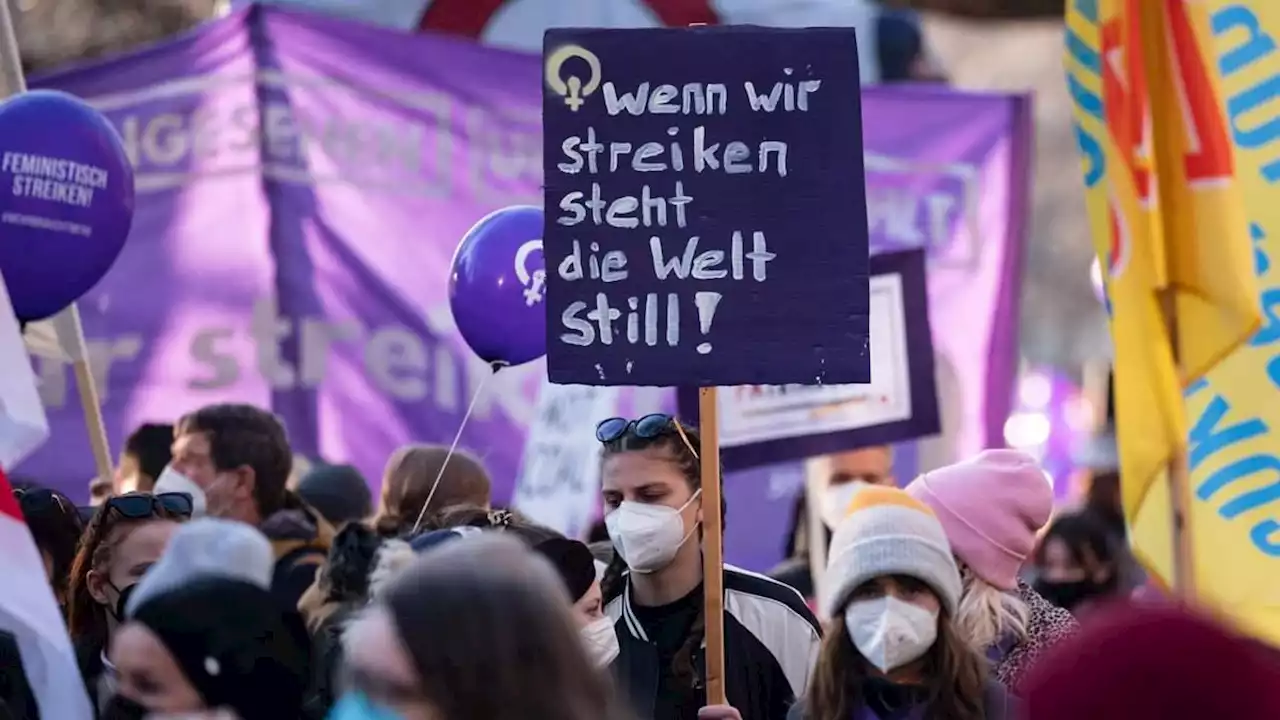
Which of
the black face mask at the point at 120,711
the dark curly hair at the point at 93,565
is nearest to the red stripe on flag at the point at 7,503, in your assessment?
the black face mask at the point at 120,711

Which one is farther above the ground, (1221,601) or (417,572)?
(417,572)

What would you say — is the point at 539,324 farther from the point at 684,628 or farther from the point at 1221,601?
the point at 1221,601

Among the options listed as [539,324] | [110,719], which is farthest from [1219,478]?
[110,719]

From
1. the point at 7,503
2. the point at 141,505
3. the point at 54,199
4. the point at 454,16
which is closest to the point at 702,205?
the point at 141,505

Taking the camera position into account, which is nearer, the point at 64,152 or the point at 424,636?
the point at 424,636

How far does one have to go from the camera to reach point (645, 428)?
15.6 feet

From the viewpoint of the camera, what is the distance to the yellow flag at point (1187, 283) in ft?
14.4

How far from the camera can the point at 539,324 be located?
19.0ft

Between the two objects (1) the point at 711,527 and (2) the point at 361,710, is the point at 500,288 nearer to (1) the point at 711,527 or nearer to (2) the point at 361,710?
(1) the point at 711,527

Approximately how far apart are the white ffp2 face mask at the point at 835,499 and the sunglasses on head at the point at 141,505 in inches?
99.5

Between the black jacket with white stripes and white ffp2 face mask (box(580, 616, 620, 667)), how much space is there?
16 centimetres

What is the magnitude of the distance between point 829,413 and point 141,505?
8.28ft

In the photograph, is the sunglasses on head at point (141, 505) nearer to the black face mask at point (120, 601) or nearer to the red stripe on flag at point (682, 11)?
the black face mask at point (120, 601)

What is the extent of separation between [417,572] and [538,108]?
677cm
